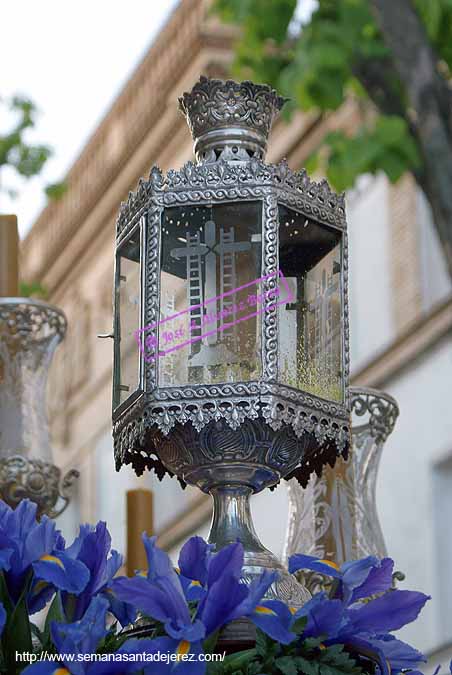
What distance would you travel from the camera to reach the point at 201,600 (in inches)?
67.9

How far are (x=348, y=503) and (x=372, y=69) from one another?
6.04m

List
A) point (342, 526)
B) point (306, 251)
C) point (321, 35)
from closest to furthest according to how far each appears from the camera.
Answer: point (306, 251) → point (342, 526) → point (321, 35)

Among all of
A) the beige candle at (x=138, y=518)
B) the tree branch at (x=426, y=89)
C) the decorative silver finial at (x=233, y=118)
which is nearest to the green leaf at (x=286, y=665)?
the decorative silver finial at (x=233, y=118)

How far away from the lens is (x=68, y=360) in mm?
20219

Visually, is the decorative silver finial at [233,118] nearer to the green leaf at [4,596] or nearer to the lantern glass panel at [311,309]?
the lantern glass panel at [311,309]

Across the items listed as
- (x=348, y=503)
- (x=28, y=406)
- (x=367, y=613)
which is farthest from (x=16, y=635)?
(x=28, y=406)

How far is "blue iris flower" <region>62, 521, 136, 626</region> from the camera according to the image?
1798mm

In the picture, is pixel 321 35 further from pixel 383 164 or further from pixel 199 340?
pixel 199 340

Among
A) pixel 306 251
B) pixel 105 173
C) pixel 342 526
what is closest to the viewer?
pixel 306 251

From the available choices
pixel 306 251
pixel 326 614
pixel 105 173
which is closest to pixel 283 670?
pixel 326 614

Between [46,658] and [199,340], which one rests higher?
Result: [199,340]

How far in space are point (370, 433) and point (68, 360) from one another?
17.4 meters

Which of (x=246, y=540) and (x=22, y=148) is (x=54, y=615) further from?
(x=22, y=148)

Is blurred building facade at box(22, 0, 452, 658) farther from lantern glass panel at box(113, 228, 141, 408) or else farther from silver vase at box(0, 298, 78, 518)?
lantern glass panel at box(113, 228, 141, 408)
